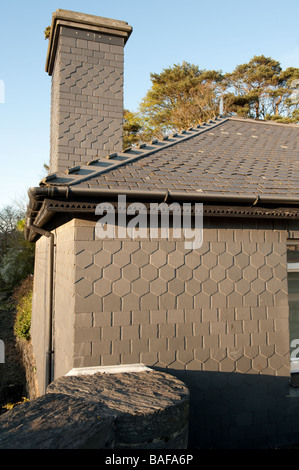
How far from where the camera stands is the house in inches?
140

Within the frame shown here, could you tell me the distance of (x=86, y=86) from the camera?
618 cm

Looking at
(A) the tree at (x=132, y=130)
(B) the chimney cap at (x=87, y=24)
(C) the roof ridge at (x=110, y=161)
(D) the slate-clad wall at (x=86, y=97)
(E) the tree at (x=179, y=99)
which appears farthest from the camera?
(A) the tree at (x=132, y=130)

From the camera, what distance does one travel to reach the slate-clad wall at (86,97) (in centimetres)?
595

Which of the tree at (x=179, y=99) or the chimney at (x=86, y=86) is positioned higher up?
the tree at (x=179, y=99)

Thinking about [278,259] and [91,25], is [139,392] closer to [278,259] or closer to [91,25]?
[278,259]

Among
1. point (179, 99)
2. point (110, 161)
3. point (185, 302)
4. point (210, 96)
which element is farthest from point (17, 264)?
point (185, 302)

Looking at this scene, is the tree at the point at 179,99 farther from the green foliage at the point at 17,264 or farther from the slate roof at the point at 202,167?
the slate roof at the point at 202,167

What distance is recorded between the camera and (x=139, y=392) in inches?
109

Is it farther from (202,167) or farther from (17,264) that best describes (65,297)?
(17,264)

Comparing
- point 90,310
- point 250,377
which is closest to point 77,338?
point 90,310

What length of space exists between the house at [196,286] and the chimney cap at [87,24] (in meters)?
3.12

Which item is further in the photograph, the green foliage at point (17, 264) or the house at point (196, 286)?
the green foliage at point (17, 264)

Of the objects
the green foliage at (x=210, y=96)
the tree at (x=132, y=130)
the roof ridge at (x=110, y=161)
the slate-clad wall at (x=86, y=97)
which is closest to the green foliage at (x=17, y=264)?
the tree at (x=132, y=130)

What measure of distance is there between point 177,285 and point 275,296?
4.27ft
